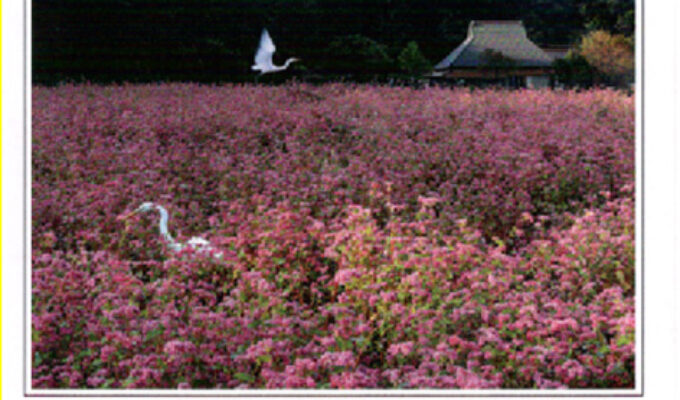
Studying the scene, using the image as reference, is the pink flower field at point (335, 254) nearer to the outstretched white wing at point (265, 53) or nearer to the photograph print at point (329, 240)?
the photograph print at point (329, 240)

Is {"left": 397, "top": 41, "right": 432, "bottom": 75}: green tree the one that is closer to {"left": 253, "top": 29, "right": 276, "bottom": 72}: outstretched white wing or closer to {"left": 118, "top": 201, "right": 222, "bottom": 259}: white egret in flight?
{"left": 253, "top": 29, "right": 276, "bottom": 72}: outstretched white wing

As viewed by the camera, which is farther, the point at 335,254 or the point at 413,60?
the point at 413,60

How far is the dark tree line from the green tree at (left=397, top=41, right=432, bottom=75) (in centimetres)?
6

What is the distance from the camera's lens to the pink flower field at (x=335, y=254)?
2.99 meters

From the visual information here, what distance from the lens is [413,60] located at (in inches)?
557

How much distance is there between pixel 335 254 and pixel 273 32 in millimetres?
10581

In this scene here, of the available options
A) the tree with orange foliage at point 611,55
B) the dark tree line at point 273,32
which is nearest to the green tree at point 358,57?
the dark tree line at point 273,32

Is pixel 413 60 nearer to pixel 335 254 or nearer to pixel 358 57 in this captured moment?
pixel 358 57

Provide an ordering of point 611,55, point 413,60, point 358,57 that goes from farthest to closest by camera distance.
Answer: point 358,57
point 413,60
point 611,55

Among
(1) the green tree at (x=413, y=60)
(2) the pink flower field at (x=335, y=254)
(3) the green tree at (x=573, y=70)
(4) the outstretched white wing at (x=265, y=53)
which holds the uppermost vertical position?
(1) the green tree at (x=413, y=60)

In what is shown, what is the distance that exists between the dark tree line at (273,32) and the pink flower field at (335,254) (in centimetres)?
408

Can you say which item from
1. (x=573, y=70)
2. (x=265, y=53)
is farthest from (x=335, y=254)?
(x=573, y=70)

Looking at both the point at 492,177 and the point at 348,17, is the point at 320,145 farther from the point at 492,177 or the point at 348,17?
the point at 348,17
